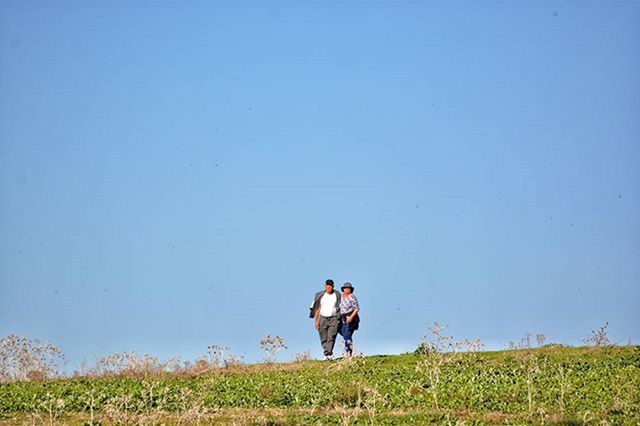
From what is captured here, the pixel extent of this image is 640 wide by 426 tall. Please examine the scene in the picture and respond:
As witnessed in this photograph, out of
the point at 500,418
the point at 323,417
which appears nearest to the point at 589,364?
the point at 500,418

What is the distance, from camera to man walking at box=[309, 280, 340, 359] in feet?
96.7

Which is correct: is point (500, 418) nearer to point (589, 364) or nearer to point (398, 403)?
point (398, 403)

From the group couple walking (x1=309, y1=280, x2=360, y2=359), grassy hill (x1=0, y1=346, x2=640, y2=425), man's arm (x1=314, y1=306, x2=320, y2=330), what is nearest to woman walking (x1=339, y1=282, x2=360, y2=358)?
couple walking (x1=309, y1=280, x2=360, y2=359)

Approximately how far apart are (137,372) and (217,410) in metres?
8.02

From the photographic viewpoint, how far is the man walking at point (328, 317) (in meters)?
29.5

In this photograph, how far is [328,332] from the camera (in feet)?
96.8

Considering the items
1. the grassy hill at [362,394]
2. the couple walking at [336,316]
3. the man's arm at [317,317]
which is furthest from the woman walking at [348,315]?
the grassy hill at [362,394]

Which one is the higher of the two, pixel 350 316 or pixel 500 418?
pixel 350 316

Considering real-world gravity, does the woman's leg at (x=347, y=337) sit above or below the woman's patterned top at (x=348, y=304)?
below

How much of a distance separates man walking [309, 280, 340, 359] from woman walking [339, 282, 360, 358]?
0.61 ft

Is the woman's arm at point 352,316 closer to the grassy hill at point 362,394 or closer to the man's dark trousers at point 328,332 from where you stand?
the man's dark trousers at point 328,332

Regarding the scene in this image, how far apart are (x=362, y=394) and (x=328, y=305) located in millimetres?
9037

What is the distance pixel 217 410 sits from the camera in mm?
19203

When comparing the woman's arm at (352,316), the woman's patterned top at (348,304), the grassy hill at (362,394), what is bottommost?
the grassy hill at (362,394)
